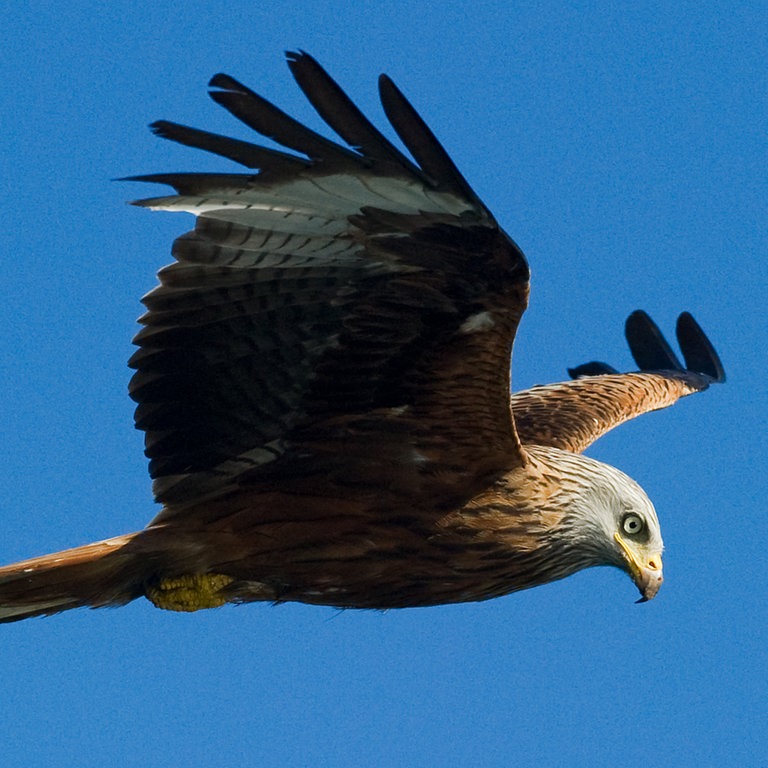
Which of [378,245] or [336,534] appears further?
[336,534]

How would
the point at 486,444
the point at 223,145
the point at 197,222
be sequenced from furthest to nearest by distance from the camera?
the point at 486,444, the point at 197,222, the point at 223,145

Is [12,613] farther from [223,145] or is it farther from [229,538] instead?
[223,145]

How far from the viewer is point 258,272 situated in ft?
22.9

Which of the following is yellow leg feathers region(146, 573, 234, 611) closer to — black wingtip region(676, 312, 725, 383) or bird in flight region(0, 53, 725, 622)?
bird in flight region(0, 53, 725, 622)

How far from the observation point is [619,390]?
1058cm

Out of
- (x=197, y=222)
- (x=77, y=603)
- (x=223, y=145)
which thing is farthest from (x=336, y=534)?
(x=223, y=145)

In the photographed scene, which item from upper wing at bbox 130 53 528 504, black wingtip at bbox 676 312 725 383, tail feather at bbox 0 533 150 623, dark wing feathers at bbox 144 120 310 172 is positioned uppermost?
black wingtip at bbox 676 312 725 383

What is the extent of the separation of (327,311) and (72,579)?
5.88ft

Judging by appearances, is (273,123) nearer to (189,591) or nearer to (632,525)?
(189,591)

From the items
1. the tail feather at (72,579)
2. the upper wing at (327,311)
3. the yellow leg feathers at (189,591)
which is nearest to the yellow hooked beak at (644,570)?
the upper wing at (327,311)

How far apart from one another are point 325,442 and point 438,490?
0.59 metres

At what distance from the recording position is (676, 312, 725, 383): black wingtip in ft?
40.4

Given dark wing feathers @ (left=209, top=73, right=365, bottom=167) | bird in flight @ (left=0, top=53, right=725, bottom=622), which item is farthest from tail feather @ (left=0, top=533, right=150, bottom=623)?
dark wing feathers @ (left=209, top=73, right=365, bottom=167)

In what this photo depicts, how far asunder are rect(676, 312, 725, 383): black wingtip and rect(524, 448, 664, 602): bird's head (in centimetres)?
447
